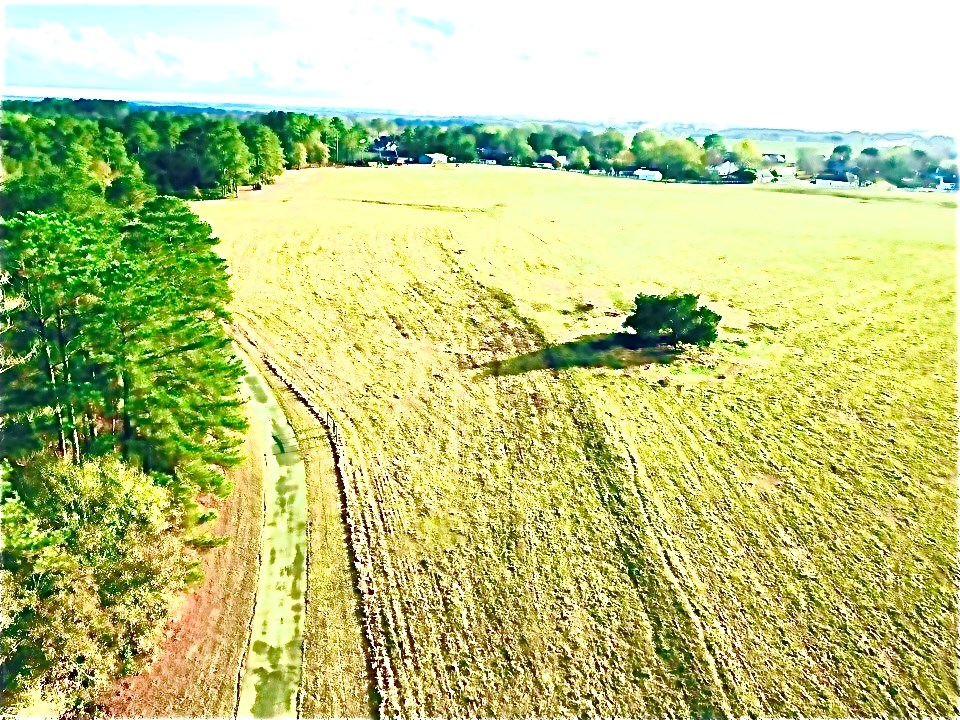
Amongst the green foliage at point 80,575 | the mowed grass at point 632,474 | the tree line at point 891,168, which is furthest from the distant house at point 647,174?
the green foliage at point 80,575

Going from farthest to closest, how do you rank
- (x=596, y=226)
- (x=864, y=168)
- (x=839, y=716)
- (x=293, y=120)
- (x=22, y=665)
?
(x=864, y=168), (x=293, y=120), (x=596, y=226), (x=839, y=716), (x=22, y=665)

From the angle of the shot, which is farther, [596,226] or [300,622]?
[596,226]

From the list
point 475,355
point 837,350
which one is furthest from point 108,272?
point 837,350

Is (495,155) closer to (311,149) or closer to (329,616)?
(311,149)

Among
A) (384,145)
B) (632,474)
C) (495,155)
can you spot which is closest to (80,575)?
(632,474)

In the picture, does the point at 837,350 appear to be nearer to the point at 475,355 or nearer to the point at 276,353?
the point at 475,355

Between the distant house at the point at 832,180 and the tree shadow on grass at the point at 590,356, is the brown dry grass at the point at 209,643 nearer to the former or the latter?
the tree shadow on grass at the point at 590,356

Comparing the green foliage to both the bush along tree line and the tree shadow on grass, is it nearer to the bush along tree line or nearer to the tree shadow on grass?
the bush along tree line
